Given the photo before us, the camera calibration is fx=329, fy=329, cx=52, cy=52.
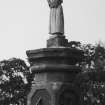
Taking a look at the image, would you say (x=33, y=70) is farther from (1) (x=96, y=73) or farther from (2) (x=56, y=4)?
(1) (x=96, y=73)

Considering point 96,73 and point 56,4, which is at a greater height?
point 56,4

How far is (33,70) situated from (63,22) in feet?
5.34

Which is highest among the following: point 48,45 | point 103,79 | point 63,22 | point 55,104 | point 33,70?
point 63,22

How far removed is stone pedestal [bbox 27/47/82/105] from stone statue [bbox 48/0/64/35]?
790 millimetres

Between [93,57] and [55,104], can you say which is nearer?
[55,104]

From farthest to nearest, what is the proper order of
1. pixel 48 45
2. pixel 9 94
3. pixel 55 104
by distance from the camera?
pixel 9 94 < pixel 48 45 < pixel 55 104

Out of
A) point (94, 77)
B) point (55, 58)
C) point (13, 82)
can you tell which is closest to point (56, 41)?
point (55, 58)

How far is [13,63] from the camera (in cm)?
4144

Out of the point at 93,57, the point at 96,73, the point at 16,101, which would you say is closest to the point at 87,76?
the point at 96,73

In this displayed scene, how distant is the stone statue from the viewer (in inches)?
368

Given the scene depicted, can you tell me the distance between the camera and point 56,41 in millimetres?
9211

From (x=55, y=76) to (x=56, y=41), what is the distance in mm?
1019

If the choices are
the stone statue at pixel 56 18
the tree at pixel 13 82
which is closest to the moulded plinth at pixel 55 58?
the stone statue at pixel 56 18

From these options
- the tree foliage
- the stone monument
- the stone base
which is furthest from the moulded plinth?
the tree foliage
